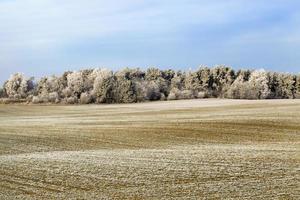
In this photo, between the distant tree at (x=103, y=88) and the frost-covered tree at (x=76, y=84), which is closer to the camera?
the distant tree at (x=103, y=88)

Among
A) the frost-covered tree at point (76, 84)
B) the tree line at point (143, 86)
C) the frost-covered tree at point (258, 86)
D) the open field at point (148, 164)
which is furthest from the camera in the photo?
the frost-covered tree at point (258, 86)

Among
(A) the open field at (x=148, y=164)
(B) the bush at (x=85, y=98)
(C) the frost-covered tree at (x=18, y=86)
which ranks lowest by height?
(A) the open field at (x=148, y=164)

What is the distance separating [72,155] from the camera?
27359 millimetres

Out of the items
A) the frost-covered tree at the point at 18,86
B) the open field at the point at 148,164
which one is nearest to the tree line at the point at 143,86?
the frost-covered tree at the point at 18,86

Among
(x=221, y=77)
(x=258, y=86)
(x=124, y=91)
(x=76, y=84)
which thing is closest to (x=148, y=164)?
(x=124, y=91)

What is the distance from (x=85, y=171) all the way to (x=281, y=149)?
444 inches

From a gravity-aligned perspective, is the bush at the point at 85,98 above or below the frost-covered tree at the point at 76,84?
below

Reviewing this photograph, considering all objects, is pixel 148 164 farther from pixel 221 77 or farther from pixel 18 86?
pixel 221 77

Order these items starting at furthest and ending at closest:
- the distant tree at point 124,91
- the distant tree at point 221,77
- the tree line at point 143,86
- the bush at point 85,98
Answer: the distant tree at point 221,77 < the tree line at point 143,86 < the bush at point 85,98 < the distant tree at point 124,91

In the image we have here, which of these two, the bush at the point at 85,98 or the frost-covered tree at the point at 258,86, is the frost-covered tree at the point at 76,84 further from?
the frost-covered tree at the point at 258,86

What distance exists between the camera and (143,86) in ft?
356

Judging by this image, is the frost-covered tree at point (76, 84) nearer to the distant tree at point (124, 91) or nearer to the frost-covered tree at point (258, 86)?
the distant tree at point (124, 91)

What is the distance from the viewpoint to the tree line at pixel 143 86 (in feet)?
346

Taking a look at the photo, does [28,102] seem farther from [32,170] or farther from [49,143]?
[32,170]
